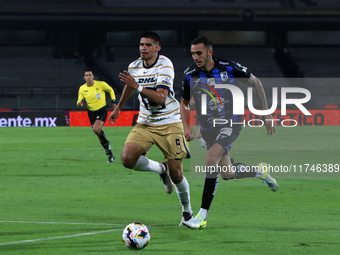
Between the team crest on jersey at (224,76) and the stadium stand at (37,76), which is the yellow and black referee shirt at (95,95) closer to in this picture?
the team crest on jersey at (224,76)

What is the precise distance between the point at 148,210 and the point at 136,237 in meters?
2.62

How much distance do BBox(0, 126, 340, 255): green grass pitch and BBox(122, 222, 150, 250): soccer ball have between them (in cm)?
9

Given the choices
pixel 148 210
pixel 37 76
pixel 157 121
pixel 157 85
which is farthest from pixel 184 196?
pixel 37 76

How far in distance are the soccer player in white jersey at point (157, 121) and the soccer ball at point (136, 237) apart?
4.73ft

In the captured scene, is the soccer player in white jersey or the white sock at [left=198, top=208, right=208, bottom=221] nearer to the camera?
the white sock at [left=198, top=208, right=208, bottom=221]

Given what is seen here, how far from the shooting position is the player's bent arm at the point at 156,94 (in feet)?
24.6

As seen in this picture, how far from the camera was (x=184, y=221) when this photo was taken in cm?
761

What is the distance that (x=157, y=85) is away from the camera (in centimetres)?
777

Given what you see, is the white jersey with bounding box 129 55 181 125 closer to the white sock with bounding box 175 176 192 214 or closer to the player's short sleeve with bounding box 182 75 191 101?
the player's short sleeve with bounding box 182 75 191 101

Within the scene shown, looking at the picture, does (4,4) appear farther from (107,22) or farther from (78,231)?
(78,231)

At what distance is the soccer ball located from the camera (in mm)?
6176

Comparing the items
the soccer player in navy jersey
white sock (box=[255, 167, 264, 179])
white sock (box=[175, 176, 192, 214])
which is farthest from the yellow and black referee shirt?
white sock (box=[175, 176, 192, 214])

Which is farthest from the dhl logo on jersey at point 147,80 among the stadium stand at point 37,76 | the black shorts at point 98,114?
the stadium stand at point 37,76

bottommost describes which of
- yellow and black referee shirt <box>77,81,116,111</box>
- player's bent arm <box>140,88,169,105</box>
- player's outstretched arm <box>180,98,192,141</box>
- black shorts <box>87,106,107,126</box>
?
black shorts <box>87,106,107,126</box>
